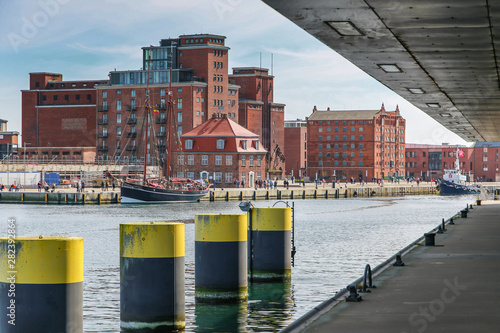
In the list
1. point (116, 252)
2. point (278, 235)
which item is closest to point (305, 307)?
point (278, 235)

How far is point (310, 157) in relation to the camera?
190 m

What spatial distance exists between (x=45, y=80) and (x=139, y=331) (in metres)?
151

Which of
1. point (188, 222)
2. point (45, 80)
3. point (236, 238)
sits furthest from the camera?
point (45, 80)

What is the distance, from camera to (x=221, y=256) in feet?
55.2

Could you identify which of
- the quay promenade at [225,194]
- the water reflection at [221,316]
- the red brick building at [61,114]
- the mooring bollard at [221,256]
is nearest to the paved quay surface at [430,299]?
the mooring bollard at [221,256]

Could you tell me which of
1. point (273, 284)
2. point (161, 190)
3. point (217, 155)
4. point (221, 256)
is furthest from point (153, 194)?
point (221, 256)

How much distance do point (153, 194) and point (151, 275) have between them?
293 ft

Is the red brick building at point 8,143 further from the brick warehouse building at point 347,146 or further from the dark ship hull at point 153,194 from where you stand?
the brick warehouse building at point 347,146

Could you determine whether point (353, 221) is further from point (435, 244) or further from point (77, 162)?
point (77, 162)

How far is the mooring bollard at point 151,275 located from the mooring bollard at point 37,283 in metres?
2.03

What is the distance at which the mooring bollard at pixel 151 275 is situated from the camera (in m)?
13.0

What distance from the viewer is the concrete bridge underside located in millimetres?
14812

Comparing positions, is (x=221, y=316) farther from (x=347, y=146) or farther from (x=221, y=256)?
(x=347, y=146)

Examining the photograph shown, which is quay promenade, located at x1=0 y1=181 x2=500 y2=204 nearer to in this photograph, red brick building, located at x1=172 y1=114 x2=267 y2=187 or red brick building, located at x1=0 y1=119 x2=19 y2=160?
red brick building, located at x1=172 y1=114 x2=267 y2=187
